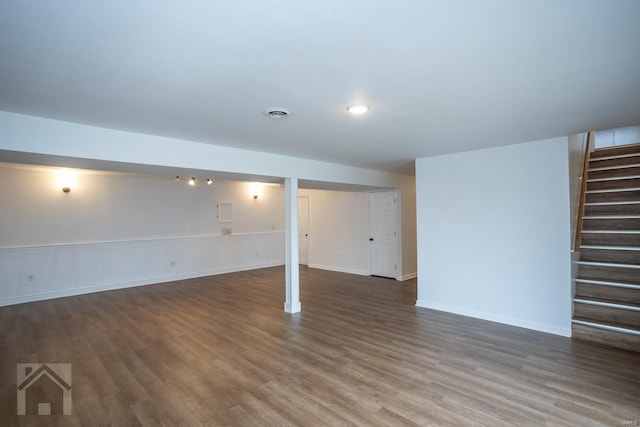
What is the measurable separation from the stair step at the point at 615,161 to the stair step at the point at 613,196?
831 mm

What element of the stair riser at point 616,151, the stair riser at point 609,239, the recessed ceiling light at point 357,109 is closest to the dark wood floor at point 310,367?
the stair riser at point 609,239

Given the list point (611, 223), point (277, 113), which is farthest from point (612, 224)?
point (277, 113)

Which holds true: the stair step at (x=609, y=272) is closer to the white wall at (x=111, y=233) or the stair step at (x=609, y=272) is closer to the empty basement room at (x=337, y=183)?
the empty basement room at (x=337, y=183)

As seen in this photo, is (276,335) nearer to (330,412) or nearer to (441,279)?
(330,412)

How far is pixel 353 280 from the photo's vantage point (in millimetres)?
7121

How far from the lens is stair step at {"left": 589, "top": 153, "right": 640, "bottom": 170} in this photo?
199 inches

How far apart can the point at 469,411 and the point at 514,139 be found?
10.1 ft

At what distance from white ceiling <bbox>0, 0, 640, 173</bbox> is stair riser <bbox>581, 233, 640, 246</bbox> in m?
2.01

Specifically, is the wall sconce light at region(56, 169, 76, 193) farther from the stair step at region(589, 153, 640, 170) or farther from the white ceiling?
the stair step at region(589, 153, 640, 170)

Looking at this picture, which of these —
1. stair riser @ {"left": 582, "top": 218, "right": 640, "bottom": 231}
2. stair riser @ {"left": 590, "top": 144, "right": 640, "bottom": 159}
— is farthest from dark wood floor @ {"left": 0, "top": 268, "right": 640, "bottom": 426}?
stair riser @ {"left": 590, "top": 144, "right": 640, "bottom": 159}

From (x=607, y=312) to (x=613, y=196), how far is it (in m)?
2.04

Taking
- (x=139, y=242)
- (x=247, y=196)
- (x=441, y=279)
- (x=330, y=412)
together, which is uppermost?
(x=247, y=196)

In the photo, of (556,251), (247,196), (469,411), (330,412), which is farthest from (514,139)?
(247,196)

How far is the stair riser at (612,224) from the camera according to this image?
4.21m
